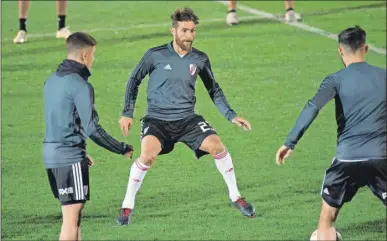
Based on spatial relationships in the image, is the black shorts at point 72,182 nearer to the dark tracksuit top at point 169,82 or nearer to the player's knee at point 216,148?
the dark tracksuit top at point 169,82

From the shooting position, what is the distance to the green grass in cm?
1468

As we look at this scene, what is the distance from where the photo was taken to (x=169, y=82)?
13.5 metres

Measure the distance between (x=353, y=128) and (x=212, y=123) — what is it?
7.22 m

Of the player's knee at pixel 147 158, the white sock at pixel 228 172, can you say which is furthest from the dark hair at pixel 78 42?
the white sock at pixel 228 172

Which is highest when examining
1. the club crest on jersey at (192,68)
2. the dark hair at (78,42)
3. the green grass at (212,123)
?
the dark hair at (78,42)

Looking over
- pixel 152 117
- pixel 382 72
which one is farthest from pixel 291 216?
pixel 382 72

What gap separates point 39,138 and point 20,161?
1030mm

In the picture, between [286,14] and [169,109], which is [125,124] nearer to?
[169,109]

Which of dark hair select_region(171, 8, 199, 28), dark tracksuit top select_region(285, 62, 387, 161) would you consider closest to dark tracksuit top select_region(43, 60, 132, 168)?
dark tracksuit top select_region(285, 62, 387, 161)

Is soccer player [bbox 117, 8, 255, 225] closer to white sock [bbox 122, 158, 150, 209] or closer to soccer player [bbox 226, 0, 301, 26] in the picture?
white sock [bbox 122, 158, 150, 209]

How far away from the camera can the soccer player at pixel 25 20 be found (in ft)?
74.7

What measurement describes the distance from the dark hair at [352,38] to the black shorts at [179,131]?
236 cm

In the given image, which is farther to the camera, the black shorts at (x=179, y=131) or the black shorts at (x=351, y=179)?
the black shorts at (x=179, y=131)

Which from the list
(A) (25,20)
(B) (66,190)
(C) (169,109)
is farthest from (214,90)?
(A) (25,20)
